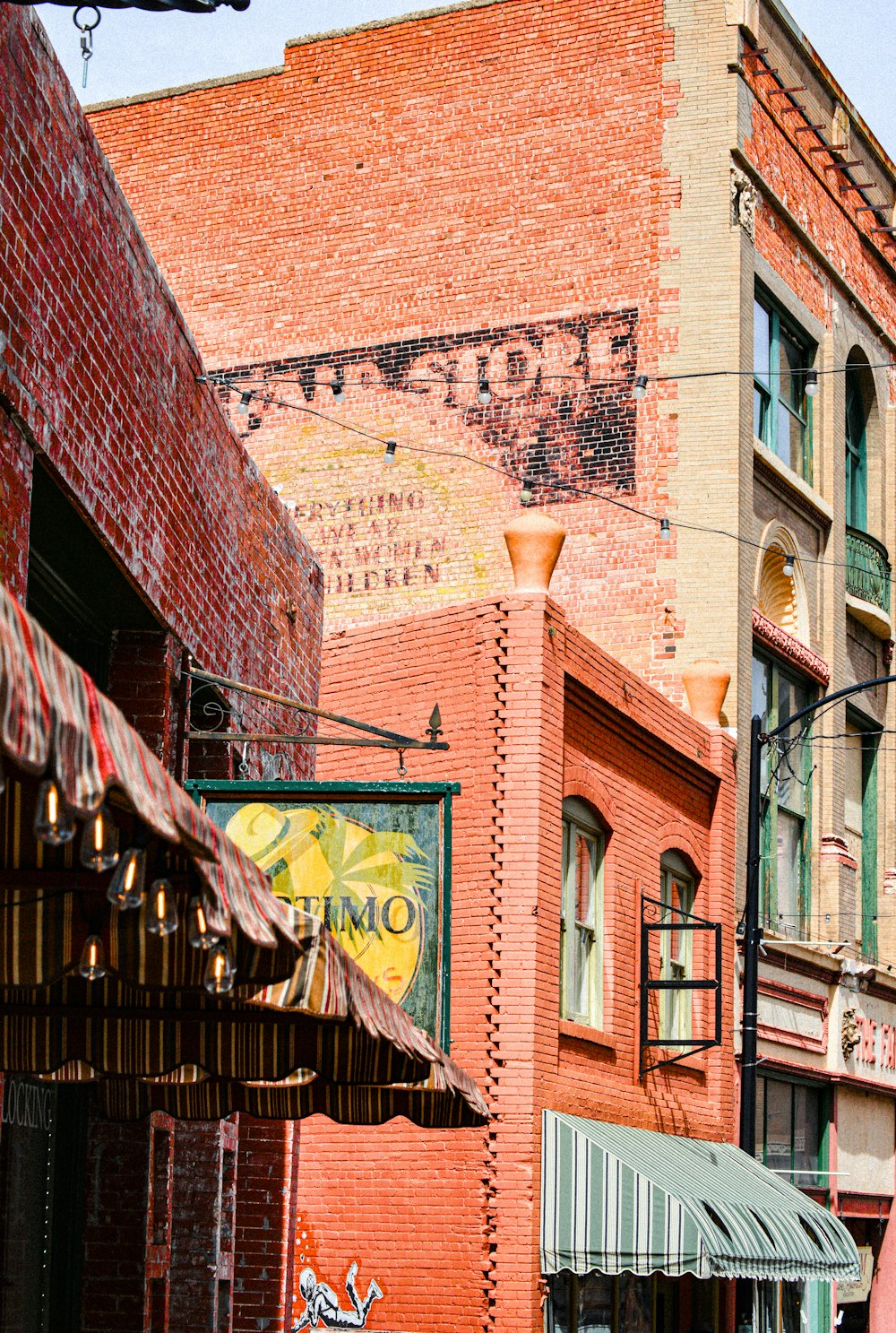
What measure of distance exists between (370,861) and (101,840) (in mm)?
6119

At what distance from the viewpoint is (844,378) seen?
27.0 m

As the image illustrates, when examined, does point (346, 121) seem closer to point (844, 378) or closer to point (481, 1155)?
point (844, 378)

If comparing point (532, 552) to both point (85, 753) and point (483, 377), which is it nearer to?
point (483, 377)

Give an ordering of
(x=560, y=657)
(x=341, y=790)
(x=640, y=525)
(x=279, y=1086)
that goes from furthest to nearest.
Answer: (x=640, y=525) → (x=560, y=657) → (x=341, y=790) → (x=279, y=1086)

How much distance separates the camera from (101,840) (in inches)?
160

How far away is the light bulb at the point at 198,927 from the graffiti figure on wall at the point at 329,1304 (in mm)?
13487

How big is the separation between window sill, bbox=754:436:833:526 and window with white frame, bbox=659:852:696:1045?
5.60 meters

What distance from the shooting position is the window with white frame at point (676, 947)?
66.3ft

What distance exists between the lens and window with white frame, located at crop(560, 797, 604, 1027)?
59.5 ft

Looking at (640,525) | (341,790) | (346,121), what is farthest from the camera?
(346,121)

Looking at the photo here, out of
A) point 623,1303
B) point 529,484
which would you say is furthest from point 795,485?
point 623,1303

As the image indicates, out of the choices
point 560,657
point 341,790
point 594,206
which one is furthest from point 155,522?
point 594,206

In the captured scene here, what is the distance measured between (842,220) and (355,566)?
366 inches

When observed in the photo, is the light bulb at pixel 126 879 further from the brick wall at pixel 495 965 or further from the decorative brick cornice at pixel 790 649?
the decorative brick cornice at pixel 790 649
